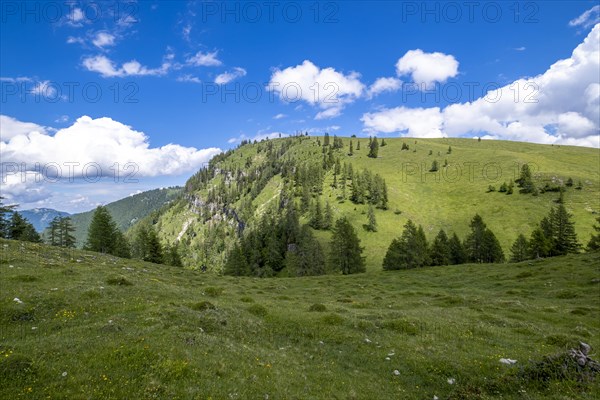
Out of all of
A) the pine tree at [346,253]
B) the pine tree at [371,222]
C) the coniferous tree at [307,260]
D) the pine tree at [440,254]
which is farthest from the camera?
the pine tree at [371,222]

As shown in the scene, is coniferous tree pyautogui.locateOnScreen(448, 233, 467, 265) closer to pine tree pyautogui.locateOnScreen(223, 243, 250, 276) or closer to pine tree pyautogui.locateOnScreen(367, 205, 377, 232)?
pine tree pyautogui.locateOnScreen(367, 205, 377, 232)

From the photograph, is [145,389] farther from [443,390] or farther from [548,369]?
[548,369]

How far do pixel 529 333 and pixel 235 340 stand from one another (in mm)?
20010

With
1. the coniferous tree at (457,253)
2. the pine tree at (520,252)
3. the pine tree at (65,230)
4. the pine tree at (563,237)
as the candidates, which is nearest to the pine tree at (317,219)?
the coniferous tree at (457,253)

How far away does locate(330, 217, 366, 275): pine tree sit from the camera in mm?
99000

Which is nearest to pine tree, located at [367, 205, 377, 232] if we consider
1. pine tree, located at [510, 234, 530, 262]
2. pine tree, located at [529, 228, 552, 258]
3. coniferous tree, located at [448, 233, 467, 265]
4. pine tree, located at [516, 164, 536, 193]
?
coniferous tree, located at [448, 233, 467, 265]

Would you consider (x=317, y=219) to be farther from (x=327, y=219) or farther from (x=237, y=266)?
(x=237, y=266)

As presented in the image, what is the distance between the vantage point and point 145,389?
9.95 meters

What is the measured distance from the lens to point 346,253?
328 ft

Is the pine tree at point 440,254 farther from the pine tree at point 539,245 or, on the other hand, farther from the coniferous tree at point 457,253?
the pine tree at point 539,245

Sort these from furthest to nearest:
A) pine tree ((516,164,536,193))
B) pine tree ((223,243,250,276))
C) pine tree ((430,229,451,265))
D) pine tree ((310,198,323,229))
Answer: pine tree ((516,164,536,193)) < pine tree ((310,198,323,229)) < pine tree ((223,243,250,276)) < pine tree ((430,229,451,265))

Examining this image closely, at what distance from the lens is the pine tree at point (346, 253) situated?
99.0 meters

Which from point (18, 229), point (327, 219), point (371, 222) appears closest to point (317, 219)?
point (327, 219)

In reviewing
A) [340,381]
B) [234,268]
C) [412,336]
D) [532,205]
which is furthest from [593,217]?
[340,381]
